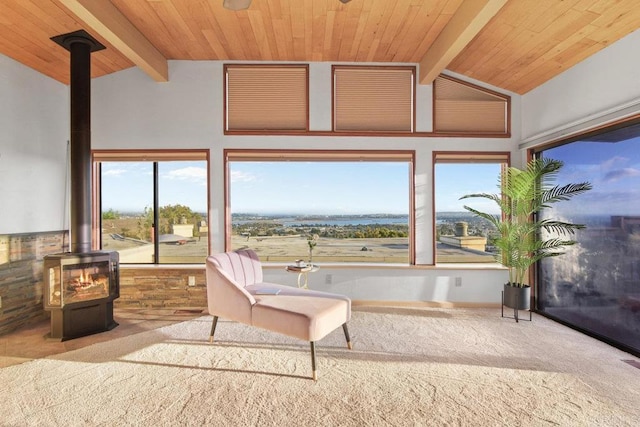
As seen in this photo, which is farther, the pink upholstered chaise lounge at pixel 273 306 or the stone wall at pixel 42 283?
the stone wall at pixel 42 283

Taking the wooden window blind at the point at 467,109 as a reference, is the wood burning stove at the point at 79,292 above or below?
below

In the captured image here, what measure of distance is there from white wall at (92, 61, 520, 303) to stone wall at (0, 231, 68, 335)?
54.3 inches

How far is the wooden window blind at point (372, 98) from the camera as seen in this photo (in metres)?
4.21

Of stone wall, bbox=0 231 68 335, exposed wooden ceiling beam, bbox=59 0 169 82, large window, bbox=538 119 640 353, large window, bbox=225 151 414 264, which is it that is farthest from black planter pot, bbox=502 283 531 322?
stone wall, bbox=0 231 68 335

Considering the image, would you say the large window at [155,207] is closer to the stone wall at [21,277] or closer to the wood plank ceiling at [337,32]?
the stone wall at [21,277]

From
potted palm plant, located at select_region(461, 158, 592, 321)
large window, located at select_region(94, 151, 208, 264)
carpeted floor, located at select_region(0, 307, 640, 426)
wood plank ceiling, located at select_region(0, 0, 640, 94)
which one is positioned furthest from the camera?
large window, located at select_region(94, 151, 208, 264)

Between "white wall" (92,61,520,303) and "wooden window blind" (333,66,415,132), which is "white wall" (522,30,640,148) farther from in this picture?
"white wall" (92,61,520,303)

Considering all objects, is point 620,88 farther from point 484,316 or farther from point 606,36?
point 484,316

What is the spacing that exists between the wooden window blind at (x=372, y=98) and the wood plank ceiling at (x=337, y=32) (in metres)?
0.18

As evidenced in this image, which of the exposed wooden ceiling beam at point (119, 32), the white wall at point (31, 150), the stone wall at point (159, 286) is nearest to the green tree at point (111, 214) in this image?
the white wall at point (31, 150)

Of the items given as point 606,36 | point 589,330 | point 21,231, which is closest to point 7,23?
point 21,231

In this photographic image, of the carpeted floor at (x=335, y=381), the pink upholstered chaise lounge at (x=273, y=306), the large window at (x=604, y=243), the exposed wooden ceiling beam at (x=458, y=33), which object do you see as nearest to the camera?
the carpeted floor at (x=335, y=381)

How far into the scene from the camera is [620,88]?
2902mm

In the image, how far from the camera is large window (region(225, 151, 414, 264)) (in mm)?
4406
